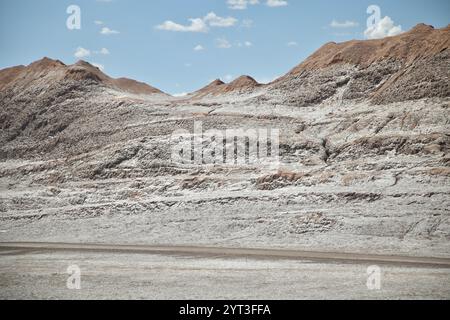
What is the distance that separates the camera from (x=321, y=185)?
147 ft

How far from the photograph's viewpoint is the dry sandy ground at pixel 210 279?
2048cm

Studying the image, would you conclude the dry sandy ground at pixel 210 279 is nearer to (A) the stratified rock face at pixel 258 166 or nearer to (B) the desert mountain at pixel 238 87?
(A) the stratified rock face at pixel 258 166

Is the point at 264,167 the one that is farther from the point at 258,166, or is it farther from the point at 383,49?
the point at 383,49

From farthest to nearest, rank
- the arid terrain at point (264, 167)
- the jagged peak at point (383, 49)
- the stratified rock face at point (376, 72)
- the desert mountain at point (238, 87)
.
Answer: the desert mountain at point (238, 87) < the jagged peak at point (383, 49) < the stratified rock face at point (376, 72) < the arid terrain at point (264, 167)

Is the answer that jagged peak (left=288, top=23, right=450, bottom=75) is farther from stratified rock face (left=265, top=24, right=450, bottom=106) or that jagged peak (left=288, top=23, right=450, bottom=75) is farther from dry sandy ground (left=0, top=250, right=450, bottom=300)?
dry sandy ground (left=0, top=250, right=450, bottom=300)

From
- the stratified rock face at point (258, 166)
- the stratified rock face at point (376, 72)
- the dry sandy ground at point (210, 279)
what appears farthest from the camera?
the stratified rock face at point (376, 72)

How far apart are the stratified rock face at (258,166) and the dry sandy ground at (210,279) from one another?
843 centimetres

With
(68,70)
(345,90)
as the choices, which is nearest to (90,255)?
(345,90)

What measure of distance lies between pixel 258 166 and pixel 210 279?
27.4m

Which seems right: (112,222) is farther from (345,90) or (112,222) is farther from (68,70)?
(68,70)

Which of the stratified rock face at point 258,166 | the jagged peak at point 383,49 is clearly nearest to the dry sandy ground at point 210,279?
the stratified rock face at point 258,166

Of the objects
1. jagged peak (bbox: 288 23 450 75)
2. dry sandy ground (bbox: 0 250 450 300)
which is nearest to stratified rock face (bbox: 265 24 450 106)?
jagged peak (bbox: 288 23 450 75)

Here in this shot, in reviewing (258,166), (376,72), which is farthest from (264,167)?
(376,72)

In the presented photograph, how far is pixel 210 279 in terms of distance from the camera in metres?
23.3
